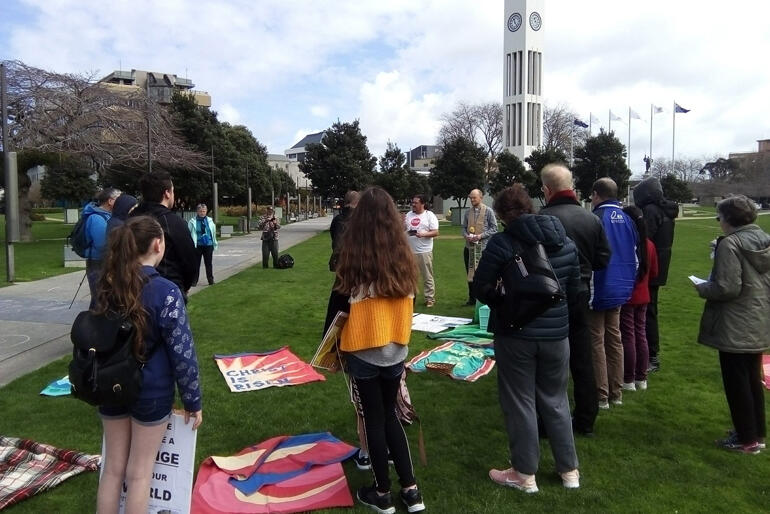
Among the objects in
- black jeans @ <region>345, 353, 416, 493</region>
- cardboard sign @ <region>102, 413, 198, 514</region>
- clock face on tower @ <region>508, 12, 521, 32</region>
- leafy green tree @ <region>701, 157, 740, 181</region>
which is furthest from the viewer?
leafy green tree @ <region>701, 157, 740, 181</region>

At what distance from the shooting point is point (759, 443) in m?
4.10

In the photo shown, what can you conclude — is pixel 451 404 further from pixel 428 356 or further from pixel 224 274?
pixel 224 274

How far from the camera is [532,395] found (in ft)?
11.4

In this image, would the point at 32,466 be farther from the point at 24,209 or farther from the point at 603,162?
the point at 603,162

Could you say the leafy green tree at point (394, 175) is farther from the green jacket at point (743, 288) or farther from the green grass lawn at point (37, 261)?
the green jacket at point (743, 288)

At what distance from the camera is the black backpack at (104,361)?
7.87 feet

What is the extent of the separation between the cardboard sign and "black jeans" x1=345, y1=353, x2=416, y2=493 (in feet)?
3.01

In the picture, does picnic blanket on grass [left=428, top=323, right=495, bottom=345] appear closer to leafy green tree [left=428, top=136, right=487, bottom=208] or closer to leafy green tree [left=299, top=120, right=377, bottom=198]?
leafy green tree [left=299, top=120, right=377, bottom=198]

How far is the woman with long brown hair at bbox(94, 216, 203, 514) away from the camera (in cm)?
249

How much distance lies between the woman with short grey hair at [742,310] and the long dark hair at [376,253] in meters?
2.37

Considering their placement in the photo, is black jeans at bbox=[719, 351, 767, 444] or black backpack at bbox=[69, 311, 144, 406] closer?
black backpack at bbox=[69, 311, 144, 406]

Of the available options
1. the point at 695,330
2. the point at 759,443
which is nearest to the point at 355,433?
the point at 759,443

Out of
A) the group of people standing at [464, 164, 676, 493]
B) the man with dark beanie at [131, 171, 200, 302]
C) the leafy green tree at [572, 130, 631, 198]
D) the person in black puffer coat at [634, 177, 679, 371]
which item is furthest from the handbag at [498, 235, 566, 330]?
the leafy green tree at [572, 130, 631, 198]

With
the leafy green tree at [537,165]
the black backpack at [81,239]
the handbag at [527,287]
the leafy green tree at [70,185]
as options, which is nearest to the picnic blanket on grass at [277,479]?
the handbag at [527,287]
